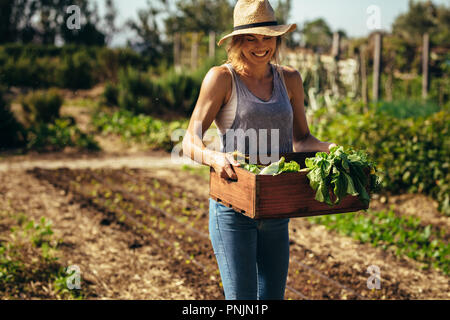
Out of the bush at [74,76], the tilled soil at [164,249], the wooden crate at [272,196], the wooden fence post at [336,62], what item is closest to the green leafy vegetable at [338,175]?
the wooden crate at [272,196]

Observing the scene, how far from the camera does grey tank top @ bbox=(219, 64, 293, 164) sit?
218 centimetres

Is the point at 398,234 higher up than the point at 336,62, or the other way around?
the point at 336,62

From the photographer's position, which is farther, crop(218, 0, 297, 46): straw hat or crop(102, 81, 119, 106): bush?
crop(102, 81, 119, 106): bush

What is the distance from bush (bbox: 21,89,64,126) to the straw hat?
8.27 m

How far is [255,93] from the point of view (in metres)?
2.24

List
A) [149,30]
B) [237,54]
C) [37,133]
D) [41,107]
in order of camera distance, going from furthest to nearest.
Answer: [149,30] → [41,107] → [37,133] → [237,54]

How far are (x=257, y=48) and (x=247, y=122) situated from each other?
328 mm

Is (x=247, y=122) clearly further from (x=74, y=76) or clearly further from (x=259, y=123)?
(x=74, y=76)

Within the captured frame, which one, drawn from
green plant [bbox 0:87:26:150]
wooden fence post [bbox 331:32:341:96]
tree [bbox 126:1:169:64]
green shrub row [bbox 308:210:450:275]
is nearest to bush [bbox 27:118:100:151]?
green plant [bbox 0:87:26:150]

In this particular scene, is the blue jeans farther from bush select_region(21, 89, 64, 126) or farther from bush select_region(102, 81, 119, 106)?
bush select_region(102, 81, 119, 106)

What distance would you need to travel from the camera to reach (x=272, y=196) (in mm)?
1962

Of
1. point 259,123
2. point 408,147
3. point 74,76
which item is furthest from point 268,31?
point 74,76
